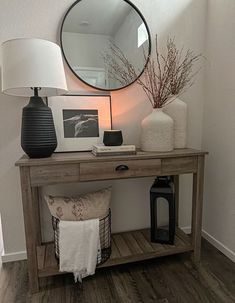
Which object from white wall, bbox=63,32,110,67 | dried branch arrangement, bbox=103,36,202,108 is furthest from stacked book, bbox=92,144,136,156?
white wall, bbox=63,32,110,67

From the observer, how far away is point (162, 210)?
173 cm

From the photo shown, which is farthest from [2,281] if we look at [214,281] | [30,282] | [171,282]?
[214,281]

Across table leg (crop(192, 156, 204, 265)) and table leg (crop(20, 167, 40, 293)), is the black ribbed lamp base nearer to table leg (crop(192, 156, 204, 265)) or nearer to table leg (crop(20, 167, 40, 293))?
table leg (crop(20, 167, 40, 293))

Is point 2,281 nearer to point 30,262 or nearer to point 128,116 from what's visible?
point 30,262

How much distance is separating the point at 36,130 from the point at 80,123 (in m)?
0.38

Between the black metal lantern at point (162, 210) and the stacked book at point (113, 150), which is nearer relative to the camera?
the stacked book at point (113, 150)

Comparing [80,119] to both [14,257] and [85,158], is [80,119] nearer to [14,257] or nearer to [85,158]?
[85,158]

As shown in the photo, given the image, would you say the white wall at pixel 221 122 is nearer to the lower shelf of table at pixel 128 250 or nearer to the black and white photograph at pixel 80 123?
the lower shelf of table at pixel 128 250

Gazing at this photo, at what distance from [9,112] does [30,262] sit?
0.94 metres

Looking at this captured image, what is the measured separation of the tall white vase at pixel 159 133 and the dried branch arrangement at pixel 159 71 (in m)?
0.11

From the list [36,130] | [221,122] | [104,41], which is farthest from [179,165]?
[104,41]

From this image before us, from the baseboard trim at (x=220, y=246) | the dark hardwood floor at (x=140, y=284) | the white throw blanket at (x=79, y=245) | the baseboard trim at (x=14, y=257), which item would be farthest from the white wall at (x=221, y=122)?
the baseboard trim at (x=14, y=257)

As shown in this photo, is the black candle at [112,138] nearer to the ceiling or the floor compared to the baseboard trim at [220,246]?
nearer to the ceiling

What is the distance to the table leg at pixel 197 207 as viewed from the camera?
1.49 metres
